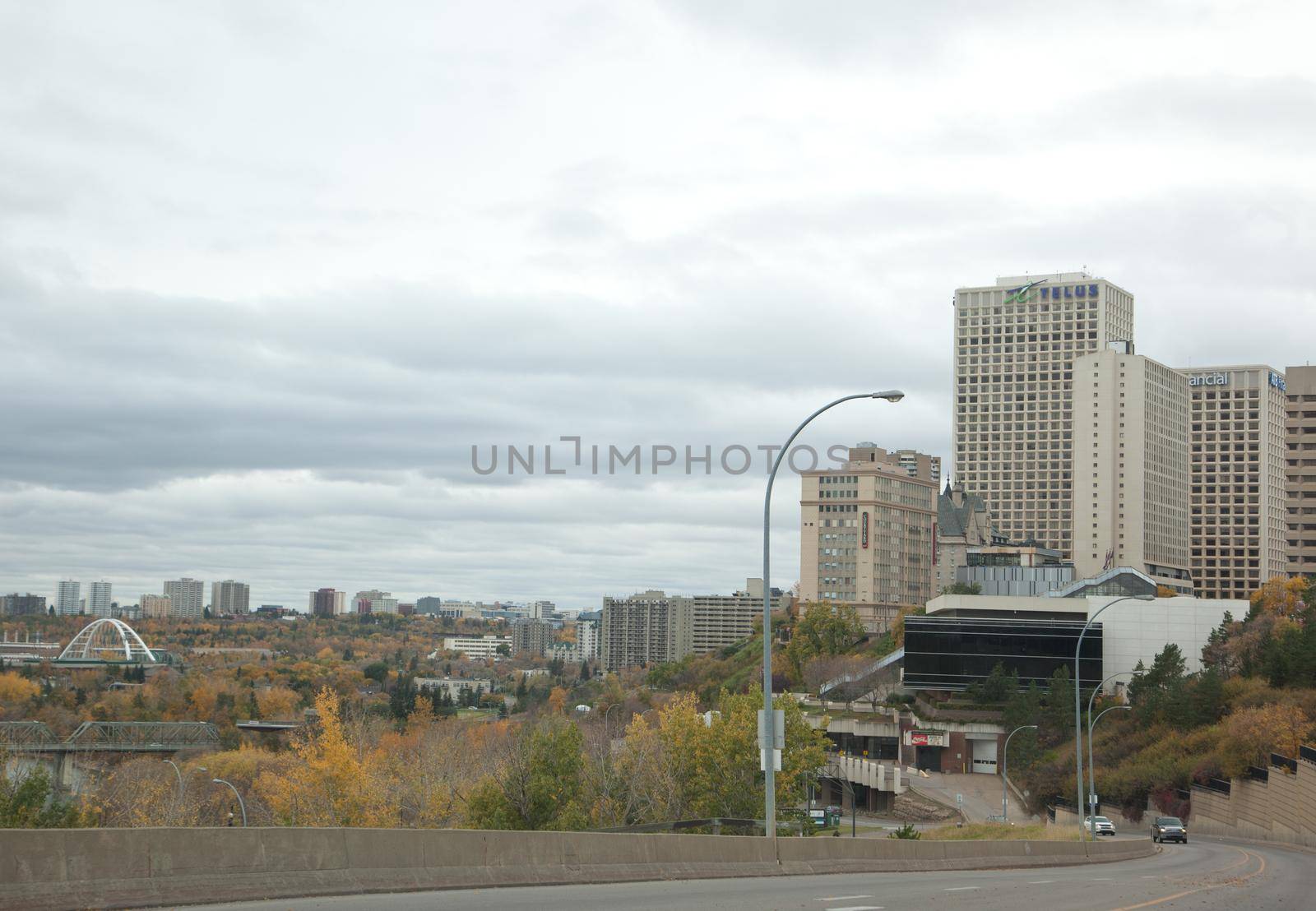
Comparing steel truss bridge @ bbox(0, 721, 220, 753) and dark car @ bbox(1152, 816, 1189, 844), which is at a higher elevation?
dark car @ bbox(1152, 816, 1189, 844)

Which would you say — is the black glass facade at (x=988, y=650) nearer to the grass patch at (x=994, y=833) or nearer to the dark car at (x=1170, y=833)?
the grass patch at (x=994, y=833)

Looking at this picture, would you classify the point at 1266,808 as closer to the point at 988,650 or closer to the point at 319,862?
the point at 988,650

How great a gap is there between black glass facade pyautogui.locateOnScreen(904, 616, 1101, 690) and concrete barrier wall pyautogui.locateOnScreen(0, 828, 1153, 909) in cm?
10875

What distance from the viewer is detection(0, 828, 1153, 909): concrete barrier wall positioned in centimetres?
1394

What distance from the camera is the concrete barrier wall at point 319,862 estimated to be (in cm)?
1394

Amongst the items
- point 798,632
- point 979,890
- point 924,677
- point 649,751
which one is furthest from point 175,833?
point 798,632

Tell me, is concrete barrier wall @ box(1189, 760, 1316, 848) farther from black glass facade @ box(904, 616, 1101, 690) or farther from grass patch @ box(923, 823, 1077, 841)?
black glass facade @ box(904, 616, 1101, 690)

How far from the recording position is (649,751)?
82.2 metres

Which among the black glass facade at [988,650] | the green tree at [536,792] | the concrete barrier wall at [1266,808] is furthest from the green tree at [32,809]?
the black glass facade at [988,650]

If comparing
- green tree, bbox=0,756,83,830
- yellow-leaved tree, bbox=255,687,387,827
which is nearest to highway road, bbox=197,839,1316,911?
green tree, bbox=0,756,83,830

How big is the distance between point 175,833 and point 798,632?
155346mm

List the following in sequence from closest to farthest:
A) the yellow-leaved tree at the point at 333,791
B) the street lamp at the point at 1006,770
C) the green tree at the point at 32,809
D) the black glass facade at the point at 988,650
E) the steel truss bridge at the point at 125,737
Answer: the green tree at the point at 32,809
the yellow-leaved tree at the point at 333,791
the street lamp at the point at 1006,770
the black glass facade at the point at 988,650
the steel truss bridge at the point at 125,737

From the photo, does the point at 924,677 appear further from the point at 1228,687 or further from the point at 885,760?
the point at 1228,687

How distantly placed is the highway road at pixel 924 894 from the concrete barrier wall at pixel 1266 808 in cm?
2701
